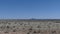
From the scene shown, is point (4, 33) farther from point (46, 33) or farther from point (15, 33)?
point (46, 33)

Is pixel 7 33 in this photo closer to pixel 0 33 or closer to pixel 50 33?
pixel 0 33

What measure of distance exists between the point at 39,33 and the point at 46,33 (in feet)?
4.50

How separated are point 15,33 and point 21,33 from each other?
117 centimetres

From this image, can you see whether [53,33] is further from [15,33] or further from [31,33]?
[15,33]

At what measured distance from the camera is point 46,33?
117ft

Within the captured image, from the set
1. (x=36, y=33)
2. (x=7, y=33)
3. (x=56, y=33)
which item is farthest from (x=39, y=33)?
(x=7, y=33)

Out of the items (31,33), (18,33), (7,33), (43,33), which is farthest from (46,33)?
(7,33)

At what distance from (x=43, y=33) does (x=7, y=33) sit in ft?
23.2

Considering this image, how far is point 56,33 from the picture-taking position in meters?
36.2

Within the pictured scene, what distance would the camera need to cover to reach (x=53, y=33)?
3572 centimetres

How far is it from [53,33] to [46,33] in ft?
4.49

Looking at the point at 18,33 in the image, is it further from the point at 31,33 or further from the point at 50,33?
the point at 50,33

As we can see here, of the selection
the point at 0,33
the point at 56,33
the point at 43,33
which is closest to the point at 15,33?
the point at 0,33

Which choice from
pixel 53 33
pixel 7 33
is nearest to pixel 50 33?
pixel 53 33
